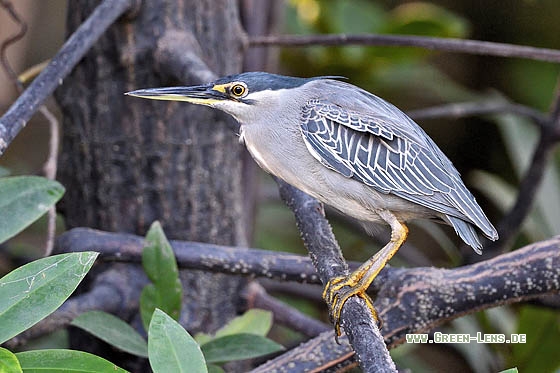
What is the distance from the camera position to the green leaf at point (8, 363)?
3.08 feet

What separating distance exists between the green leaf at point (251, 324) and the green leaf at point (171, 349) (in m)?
0.59

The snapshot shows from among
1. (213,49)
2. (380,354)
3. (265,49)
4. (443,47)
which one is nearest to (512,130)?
(265,49)

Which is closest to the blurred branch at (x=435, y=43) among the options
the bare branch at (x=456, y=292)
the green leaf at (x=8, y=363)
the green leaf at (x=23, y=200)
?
the bare branch at (x=456, y=292)

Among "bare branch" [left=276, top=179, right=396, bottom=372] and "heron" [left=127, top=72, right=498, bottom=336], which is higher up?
"heron" [left=127, top=72, right=498, bottom=336]

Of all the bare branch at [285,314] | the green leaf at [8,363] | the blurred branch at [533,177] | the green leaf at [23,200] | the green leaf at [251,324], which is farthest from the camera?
the blurred branch at [533,177]

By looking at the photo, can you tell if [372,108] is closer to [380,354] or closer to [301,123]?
[301,123]

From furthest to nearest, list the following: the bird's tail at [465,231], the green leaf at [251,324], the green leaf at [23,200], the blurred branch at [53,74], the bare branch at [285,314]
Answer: the bare branch at [285,314] < the green leaf at [251,324] < the bird's tail at [465,231] < the green leaf at [23,200] < the blurred branch at [53,74]

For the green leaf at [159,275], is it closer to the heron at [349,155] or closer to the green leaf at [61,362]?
the heron at [349,155]

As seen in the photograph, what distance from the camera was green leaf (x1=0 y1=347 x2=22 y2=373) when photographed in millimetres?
938

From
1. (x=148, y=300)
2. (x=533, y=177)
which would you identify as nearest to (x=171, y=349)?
(x=148, y=300)

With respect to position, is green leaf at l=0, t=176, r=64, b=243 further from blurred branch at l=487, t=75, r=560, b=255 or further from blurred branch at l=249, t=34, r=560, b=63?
blurred branch at l=487, t=75, r=560, b=255

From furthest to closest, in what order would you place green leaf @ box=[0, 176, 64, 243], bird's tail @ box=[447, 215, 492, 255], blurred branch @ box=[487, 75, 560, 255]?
blurred branch @ box=[487, 75, 560, 255] < bird's tail @ box=[447, 215, 492, 255] < green leaf @ box=[0, 176, 64, 243]

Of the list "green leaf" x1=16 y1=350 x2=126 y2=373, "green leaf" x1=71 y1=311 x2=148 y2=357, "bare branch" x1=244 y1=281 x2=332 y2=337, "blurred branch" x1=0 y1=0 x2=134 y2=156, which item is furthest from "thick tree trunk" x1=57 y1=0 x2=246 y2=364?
"green leaf" x1=16 y1=350 x2=126 y2=373

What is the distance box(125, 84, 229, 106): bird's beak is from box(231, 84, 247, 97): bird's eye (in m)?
0.04
